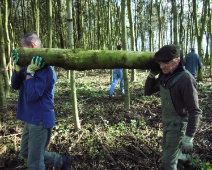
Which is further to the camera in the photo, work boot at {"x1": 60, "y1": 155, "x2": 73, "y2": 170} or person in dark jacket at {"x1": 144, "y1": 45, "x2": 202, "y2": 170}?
work boot at {"x1": 60, "y1": 155, "x2": 73, "y2": 170}

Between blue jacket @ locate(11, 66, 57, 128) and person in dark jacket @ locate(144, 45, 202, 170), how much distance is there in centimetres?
136

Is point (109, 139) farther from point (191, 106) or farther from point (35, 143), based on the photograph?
point (191, 106)

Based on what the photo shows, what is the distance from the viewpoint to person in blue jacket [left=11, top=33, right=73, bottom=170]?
9.18 feet

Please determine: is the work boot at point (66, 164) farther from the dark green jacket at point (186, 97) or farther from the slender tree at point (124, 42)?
the slender tree at point (124, 42)

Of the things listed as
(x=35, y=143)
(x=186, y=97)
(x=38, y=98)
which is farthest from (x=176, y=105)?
(x=35, y=143)

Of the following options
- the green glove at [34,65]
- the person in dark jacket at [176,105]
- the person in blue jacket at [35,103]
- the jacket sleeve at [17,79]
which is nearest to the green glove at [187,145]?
the person in dark jacket at [176,105]

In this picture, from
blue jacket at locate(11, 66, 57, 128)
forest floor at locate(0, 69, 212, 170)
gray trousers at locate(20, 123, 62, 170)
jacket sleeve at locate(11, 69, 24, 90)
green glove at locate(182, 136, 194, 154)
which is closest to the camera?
green glove at locate(182, 136, 194, 154)

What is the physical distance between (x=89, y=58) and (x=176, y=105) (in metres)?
1.24

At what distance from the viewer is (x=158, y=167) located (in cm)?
366

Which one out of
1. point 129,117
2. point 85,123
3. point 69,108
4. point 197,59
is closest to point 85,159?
point 85,123

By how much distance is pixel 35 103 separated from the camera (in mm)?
2887

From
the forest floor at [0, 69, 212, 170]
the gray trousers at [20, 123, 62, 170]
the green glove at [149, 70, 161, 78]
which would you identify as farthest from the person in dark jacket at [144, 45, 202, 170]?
the gray trousers at [20, 123, 62, 170]

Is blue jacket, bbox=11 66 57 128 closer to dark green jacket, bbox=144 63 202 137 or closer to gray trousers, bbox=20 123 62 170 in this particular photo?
gray trousers, bbox=20 123 62 170

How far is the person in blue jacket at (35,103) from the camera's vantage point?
280cm
